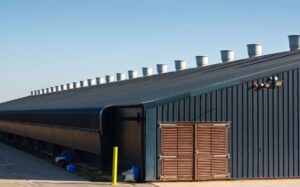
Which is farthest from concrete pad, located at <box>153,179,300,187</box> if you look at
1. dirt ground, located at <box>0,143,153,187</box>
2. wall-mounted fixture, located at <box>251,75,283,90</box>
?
wall-mounted fixture, located at <box>251,75,283,90</box>

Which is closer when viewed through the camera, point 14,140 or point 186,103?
point 186,103

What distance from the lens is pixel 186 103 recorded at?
1888 cm

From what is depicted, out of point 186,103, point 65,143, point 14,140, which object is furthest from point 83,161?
point 14,140

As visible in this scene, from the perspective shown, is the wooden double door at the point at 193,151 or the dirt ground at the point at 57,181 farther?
the wooden double door at the point at 193,151

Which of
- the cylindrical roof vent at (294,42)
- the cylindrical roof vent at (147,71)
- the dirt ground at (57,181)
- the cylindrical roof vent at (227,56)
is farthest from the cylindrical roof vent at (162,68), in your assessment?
the dirt ground at (57,181)

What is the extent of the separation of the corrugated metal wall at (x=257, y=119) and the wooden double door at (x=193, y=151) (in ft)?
0.88

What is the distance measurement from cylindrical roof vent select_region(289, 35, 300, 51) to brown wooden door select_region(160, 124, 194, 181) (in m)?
14.5

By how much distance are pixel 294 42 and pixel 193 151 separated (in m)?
14.8

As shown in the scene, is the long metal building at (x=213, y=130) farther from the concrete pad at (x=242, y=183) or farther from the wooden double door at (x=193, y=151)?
the concrete pad at (x=242, y=183)

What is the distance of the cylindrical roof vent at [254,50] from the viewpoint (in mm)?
35875

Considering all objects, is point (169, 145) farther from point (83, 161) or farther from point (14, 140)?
point (14, 140)

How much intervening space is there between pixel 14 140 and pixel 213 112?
1162 inches

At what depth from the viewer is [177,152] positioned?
18750mm

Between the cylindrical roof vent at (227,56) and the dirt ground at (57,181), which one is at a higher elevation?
the cylindrical roof vent at (227,56)
